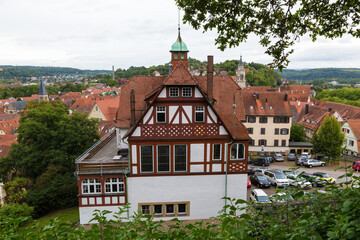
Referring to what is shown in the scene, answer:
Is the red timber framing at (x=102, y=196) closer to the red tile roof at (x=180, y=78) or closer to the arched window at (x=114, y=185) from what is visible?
the arched window at (x=114, y=185)

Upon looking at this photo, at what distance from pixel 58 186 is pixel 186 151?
15.1 metres

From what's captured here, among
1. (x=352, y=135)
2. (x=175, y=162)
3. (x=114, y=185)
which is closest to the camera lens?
(x=175, y=162)

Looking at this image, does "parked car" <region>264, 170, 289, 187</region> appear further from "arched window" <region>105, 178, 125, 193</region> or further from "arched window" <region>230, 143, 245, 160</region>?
"arched window" <region>105, 178, 125, 193</region>

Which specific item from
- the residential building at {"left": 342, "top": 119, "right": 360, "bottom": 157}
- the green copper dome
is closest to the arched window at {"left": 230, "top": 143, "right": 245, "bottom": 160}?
the green copper dome

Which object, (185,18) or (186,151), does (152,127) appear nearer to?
(186,151)

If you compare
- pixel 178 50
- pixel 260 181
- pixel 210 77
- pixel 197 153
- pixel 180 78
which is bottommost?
pixel 260 181

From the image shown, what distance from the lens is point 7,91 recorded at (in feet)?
497

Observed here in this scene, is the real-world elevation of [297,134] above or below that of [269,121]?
below

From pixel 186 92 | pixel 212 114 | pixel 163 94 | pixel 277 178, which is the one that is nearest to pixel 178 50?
pixel 186 92

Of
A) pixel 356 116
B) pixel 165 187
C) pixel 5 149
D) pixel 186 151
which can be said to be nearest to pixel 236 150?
pixel 186 151

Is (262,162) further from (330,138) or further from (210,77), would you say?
(210,77)

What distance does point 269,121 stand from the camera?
4262 centimetres

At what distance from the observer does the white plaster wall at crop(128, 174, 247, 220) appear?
17312 mm

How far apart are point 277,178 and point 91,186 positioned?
1943 cm
